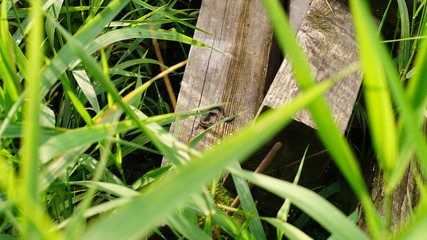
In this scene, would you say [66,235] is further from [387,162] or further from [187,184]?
[387,162]

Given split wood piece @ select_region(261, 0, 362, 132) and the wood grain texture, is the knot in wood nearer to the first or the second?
the wood grain texture

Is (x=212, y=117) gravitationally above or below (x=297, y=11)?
below

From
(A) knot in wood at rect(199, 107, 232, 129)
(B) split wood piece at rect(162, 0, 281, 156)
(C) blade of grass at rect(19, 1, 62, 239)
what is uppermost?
(C) blade of grass at rect(19, 1, 62, 239)

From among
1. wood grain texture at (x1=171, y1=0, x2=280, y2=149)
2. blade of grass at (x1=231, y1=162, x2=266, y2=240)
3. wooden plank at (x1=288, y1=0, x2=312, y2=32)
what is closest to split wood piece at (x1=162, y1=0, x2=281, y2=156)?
wood grain texture at (x1=171, y1=0, x2=280, y2=149)

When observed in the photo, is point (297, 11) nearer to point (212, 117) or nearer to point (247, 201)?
point (212, 117)

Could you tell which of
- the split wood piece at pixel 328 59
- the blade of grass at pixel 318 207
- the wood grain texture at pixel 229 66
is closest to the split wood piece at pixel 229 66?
the wood grain texture at pixel 229 66

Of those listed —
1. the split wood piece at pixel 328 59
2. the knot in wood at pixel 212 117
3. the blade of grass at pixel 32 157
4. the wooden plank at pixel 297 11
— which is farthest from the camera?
the wooden plank at pixel 297 11

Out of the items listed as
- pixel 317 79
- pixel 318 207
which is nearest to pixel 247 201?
pixel 317 79

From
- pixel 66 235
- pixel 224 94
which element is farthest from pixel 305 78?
pixel 224 94

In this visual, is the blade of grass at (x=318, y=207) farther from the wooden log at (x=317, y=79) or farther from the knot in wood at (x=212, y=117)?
the knot in wood at (x=212, y=117)
